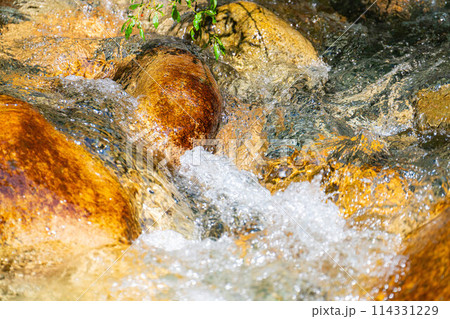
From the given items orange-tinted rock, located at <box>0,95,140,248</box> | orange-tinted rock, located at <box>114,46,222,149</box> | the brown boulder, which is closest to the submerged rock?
the brown boulder

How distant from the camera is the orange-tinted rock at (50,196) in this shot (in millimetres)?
2078

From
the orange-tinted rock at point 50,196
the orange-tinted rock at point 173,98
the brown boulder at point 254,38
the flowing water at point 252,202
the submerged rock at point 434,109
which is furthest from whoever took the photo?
the brown boulder at point 254,38

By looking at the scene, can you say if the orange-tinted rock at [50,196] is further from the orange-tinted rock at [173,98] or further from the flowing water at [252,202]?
Answer: the orange-tinted rock at [173,98]

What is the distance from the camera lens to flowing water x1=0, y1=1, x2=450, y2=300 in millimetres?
2199

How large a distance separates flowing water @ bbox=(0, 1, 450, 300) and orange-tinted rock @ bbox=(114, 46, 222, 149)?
15 centimetres

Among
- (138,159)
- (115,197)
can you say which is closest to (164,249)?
(115,197)

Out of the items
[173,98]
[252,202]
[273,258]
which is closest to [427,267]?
[273,258]

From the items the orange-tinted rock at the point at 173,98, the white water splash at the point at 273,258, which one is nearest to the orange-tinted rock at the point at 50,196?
the white water splash at the point at 273,258

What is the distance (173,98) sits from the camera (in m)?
3.22

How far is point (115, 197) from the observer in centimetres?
230

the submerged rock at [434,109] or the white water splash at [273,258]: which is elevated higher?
the submerged rock at [434,109]

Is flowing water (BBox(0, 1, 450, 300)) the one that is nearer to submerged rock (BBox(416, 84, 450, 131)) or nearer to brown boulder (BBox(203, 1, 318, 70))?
submerged rock (BBox(416, 84, 450, 131))

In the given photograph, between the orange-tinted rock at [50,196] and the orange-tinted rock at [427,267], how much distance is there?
1.57 metres

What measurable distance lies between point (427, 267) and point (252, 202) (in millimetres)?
1271
